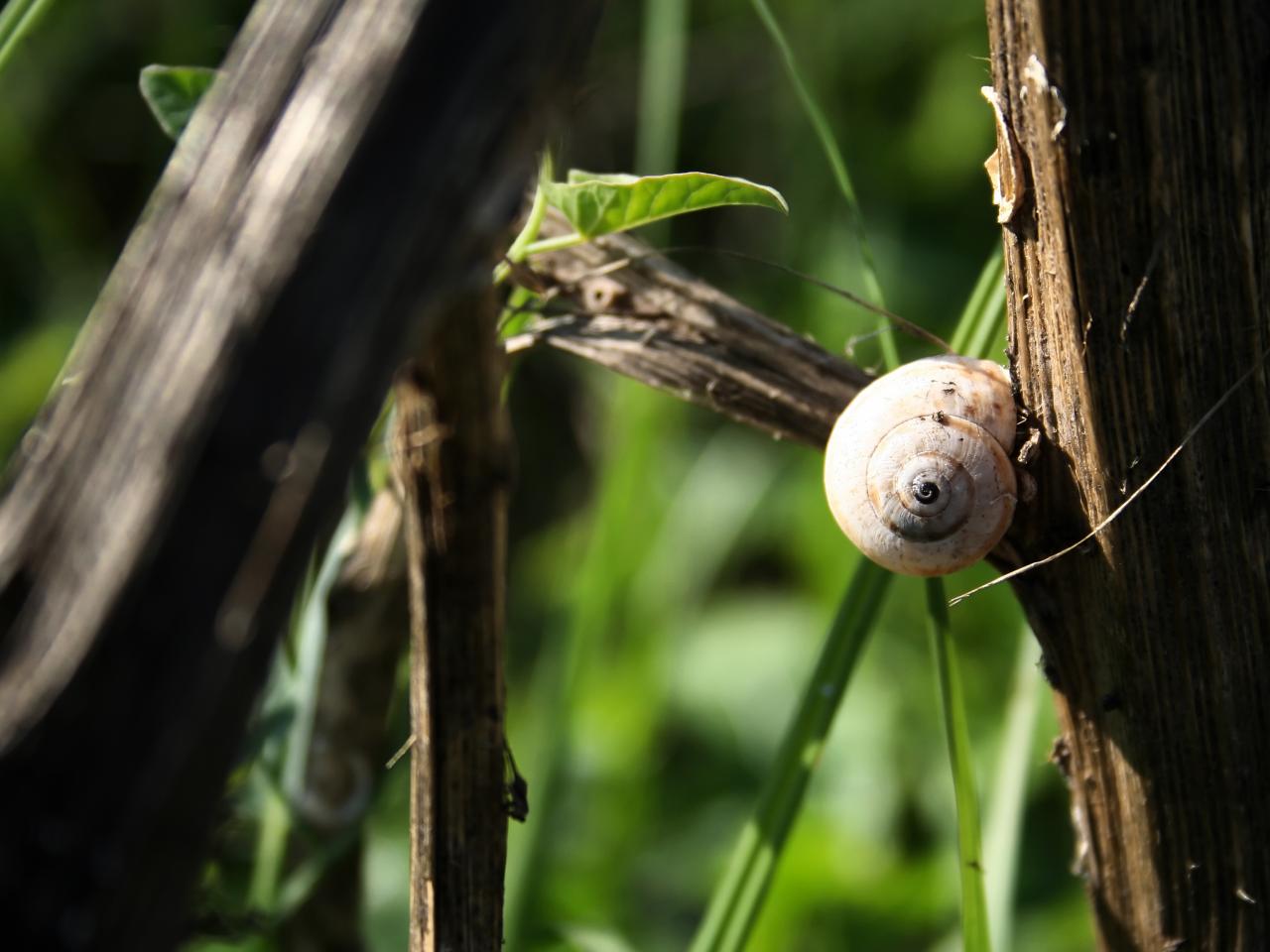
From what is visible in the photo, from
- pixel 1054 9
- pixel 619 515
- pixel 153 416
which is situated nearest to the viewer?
pixel 153 416

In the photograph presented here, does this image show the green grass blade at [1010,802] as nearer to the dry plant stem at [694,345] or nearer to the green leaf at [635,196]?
the dry plant stem at [694,345]

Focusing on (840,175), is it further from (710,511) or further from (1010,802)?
(710,511)

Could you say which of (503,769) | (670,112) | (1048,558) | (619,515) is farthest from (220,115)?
(619,515)

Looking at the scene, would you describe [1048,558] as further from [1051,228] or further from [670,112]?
[670,112]

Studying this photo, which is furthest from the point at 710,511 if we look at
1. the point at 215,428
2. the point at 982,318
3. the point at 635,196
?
the point at 215,428

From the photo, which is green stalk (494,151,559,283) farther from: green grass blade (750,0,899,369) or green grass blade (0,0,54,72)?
green grass blade (0,0,54,72)

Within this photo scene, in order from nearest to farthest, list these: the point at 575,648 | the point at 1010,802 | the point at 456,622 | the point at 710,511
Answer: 1. the point at 456,622
2. the point at 1010,802
3. the point at 575,648
4. the point at 710,511
